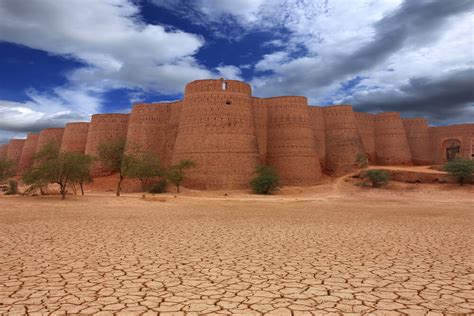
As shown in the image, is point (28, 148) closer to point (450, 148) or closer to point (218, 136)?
point (218, 136)

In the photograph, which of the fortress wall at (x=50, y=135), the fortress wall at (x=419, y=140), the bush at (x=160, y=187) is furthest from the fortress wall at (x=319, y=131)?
the fortress wall at (x=50, y=135)

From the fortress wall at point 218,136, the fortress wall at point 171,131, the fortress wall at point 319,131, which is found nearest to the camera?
the fortress wall at point 218,136

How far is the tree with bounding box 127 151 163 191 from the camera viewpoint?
878 inches

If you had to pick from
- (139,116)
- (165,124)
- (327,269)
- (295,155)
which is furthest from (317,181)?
(327,269)

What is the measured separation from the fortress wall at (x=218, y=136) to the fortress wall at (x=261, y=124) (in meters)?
2.31

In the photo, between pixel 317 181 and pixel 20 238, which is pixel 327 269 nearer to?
pixel 20 238

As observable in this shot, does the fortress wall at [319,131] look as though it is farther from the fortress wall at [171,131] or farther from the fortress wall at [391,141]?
the fortress wall at [171,131]

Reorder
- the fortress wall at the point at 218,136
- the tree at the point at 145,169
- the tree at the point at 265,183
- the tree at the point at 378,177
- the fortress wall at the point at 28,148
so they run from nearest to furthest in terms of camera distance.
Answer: the tree at the point at 265,183, the tree at the point at 145,169, the tree at the point at 378,177, the fortress wall at the point at 218,136, the fortress wall at the point at 28,148

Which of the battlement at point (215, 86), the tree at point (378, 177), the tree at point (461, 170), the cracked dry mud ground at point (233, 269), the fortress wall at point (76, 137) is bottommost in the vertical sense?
the cracked dry mud ground at point (233, 269)

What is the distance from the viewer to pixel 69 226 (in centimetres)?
877

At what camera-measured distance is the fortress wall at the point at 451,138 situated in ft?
102

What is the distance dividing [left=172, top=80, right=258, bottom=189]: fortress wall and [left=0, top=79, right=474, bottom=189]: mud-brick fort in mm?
69

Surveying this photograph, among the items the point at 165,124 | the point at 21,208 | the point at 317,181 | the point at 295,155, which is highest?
the point at 165,124

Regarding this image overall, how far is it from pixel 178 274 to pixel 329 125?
28.6 meters
